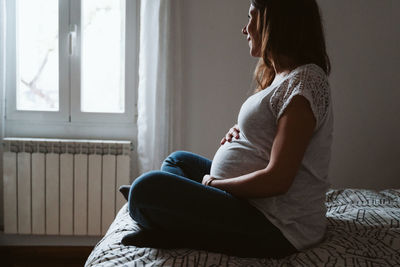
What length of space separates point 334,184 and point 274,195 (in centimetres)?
155

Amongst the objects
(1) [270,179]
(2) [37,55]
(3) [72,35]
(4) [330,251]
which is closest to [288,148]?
(1) [270,179]

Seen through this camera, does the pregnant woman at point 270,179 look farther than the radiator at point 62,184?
No

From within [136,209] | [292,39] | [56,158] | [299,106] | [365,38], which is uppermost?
[365,38]

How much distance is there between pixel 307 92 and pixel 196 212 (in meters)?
0.40

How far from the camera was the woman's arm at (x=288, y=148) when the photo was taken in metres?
0.92

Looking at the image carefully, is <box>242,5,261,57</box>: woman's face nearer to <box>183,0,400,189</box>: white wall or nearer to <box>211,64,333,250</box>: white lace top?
<box>211,64,333,250</box>: white lace top

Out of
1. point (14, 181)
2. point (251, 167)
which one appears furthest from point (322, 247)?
point (14, 181)

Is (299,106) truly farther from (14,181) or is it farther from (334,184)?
(14,181)

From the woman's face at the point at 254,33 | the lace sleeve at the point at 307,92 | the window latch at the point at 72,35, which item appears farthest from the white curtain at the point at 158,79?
the lace sleeve at the point at 307,92

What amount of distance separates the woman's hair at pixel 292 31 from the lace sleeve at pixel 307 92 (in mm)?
70

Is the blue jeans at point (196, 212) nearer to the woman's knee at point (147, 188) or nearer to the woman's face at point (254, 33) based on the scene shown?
the woman's knee at point (147, 188)

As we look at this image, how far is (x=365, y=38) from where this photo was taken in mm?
2293

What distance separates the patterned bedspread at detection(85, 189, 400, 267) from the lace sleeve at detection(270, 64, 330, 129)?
13.3 inches

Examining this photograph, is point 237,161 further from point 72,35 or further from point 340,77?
point 72,35
